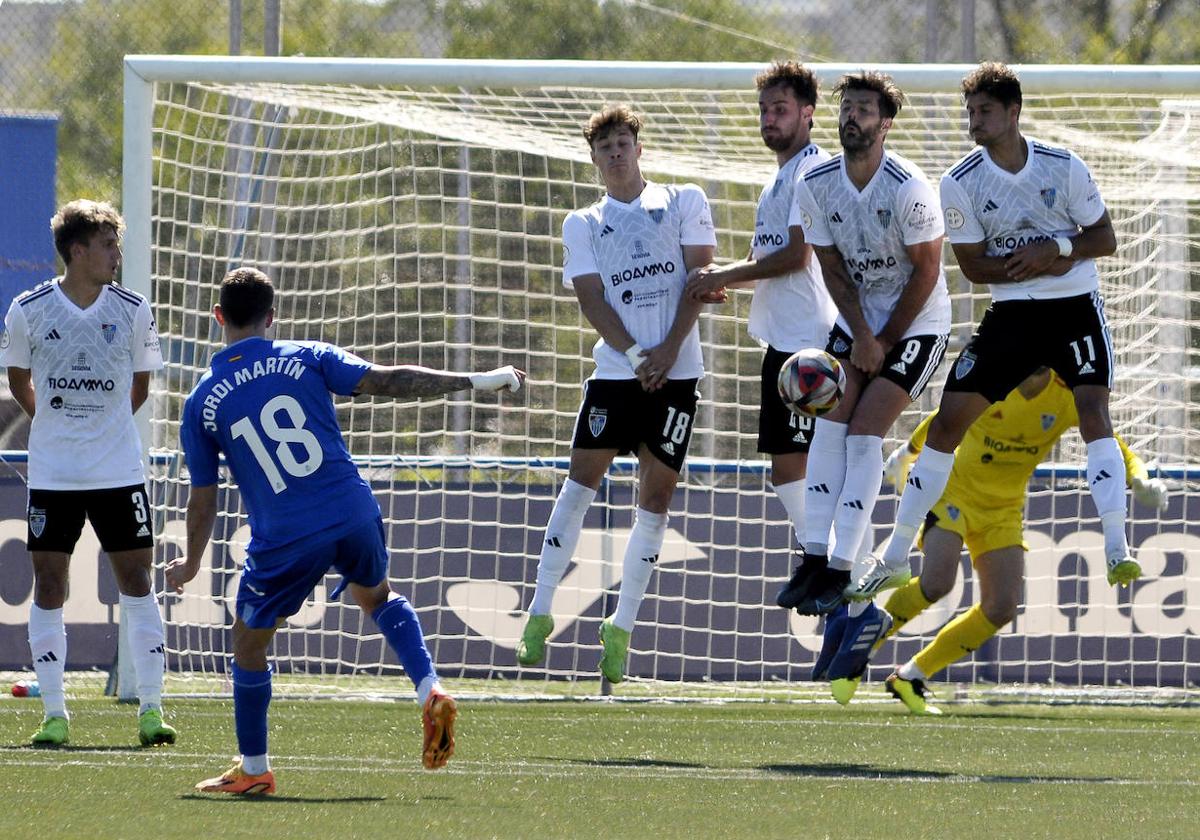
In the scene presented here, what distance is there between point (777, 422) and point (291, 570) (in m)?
2.96

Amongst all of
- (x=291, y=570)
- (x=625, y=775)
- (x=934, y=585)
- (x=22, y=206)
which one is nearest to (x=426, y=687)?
(x=291, y=570)

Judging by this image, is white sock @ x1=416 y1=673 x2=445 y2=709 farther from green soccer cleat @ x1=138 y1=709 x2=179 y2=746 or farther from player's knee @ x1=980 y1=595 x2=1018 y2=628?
player's knee @ x1=980 y1=595 x2=1018 y2=628

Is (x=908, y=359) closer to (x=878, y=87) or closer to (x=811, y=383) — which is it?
(x=811, y=383)

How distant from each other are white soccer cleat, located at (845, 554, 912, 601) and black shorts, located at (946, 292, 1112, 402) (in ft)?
2.61

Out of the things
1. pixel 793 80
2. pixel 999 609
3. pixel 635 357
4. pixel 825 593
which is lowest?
pixel 999 609

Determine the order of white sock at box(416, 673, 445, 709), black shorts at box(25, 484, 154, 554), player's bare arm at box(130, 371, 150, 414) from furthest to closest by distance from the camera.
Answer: player's bare arm at box(130, 371, 150, 414), black shorts at box(25, 484, 154, 554), white sock at box(416, 673, 445, 709)

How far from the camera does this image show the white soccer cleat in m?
8.04

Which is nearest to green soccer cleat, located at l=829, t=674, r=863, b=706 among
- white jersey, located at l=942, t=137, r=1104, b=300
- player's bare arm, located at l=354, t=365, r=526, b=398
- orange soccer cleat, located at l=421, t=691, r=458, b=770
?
white jersey, located at l=942, t=137, r=1104, b=300

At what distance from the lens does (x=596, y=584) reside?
11766 millimetres

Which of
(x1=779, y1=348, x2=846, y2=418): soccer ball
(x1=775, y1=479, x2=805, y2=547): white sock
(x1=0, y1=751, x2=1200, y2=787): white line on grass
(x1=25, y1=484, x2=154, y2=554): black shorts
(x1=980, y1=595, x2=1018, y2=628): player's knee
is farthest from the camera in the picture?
(x1=980, y1=595, x2=1018, y2=628): player's knee

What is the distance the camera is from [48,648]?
839 cm

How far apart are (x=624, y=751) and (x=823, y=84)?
3.61 metres

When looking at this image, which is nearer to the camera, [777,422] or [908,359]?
[908,359]

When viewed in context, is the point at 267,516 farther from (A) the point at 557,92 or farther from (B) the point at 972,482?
(A) the point at 557,92
